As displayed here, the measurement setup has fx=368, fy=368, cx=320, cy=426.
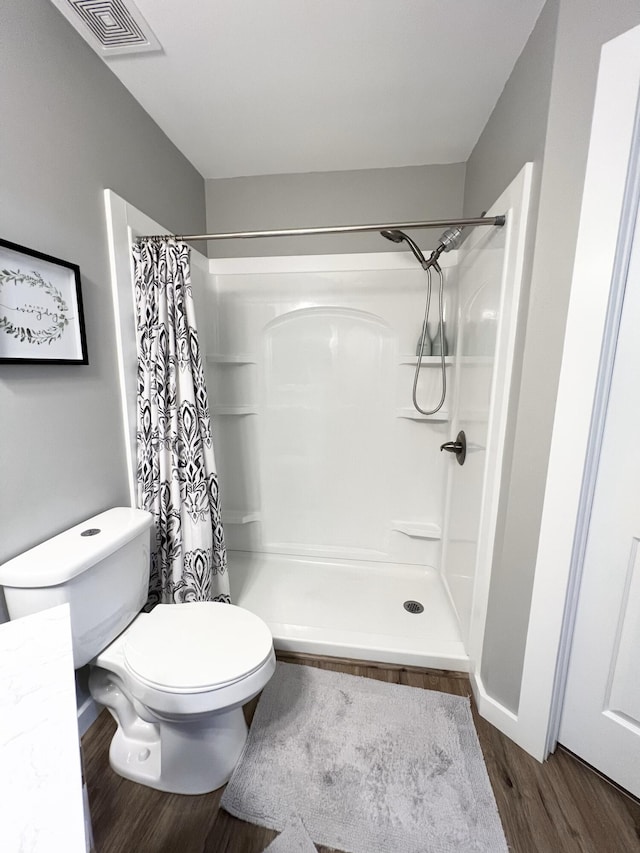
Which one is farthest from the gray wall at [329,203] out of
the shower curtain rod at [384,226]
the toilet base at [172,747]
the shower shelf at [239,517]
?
the toilet base at [172,747]

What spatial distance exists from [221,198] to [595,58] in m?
1.78

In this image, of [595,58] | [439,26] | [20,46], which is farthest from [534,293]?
[20,46]

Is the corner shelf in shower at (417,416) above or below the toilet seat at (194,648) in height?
above

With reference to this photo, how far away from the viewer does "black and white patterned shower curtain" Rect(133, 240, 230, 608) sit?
4.88ft

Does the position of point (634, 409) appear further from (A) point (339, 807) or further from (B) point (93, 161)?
(B) point (93, 161)

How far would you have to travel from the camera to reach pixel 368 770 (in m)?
1.23

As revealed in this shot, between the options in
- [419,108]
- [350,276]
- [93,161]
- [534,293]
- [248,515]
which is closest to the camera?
[534,293]

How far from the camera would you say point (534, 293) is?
1.12m

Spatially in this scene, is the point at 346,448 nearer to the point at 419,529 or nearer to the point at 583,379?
the point at 419,529

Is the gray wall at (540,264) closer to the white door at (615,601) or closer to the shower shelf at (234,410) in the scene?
the white door at (615,601)

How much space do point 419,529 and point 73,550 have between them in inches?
69.3

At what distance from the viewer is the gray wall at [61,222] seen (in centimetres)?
105

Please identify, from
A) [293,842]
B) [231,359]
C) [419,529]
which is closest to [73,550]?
[293,842]

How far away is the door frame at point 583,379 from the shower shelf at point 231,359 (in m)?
1.61
